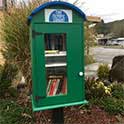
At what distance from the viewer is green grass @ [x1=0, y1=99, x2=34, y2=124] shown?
173 inches

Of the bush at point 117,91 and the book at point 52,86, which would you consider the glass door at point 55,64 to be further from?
the bush at point 117,91

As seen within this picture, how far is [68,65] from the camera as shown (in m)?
3.72

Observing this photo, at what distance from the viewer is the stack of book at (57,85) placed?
12.3 feet

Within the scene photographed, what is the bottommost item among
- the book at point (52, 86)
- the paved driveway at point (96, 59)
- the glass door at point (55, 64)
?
the paved driveway at point (96, 59)

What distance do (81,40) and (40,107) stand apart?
117 cm

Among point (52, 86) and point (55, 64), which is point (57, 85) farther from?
point (55, 64)

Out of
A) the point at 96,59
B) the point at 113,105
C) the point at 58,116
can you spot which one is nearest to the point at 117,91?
the point at 113,105

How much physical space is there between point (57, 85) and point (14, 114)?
1241 millimetres

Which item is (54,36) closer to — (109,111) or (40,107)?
(40,107)

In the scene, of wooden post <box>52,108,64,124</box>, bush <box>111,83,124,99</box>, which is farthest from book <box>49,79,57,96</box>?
bush <box>111,83,124,99</box>

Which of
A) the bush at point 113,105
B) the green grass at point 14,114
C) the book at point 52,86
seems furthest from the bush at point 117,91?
the book at point 52,86

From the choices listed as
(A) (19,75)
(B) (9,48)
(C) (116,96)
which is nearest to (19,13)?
(B) (9,48)

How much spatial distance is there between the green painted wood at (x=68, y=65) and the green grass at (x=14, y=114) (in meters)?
0.85

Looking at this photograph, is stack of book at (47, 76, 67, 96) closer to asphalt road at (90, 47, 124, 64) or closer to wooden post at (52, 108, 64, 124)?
wooden post at (52, 108, 64, 124)
